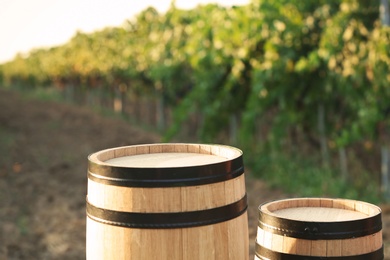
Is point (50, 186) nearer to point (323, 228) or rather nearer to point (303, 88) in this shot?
point (303, 88)

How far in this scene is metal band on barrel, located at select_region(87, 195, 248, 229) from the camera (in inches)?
108

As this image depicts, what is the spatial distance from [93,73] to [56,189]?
2056cm

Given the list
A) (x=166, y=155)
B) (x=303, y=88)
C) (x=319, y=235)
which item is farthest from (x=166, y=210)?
(x=303, y=88)

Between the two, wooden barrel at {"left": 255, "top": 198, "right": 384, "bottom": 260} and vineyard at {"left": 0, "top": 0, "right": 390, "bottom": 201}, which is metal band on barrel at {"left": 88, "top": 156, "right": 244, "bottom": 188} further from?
vineyard at {"left": 0, "top": 0, "right": 390, "bottom": 201}

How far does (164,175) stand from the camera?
273 centimetres

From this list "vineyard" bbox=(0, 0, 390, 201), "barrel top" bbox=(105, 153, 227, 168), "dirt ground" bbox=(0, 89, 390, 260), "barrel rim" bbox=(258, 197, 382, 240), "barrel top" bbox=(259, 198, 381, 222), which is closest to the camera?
"barrel rim" bbox=(258, 197, 382, 240)

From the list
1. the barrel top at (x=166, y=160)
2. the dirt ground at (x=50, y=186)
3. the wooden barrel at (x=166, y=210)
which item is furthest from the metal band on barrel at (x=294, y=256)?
the dirt ground at (x=50, y=186)

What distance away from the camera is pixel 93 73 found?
3044 centimetres

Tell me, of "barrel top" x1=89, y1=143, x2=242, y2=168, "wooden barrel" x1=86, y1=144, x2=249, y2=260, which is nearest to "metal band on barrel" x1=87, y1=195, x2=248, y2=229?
"wooden barrel" x1=86, y1=144, x2=249, y2=260

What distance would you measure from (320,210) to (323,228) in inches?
13.5

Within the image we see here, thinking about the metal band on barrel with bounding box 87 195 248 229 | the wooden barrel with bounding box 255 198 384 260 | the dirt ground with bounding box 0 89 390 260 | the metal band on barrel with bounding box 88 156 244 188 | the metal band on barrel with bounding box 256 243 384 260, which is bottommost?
the dirt ground with bounding box 0 89 390 260

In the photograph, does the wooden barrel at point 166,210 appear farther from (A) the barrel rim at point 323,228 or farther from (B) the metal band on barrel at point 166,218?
(A) the barrel rim at point 323,228

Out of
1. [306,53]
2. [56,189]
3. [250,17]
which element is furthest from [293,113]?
[56,189]

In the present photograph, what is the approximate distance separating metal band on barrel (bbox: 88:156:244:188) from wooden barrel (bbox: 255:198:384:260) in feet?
0.96
